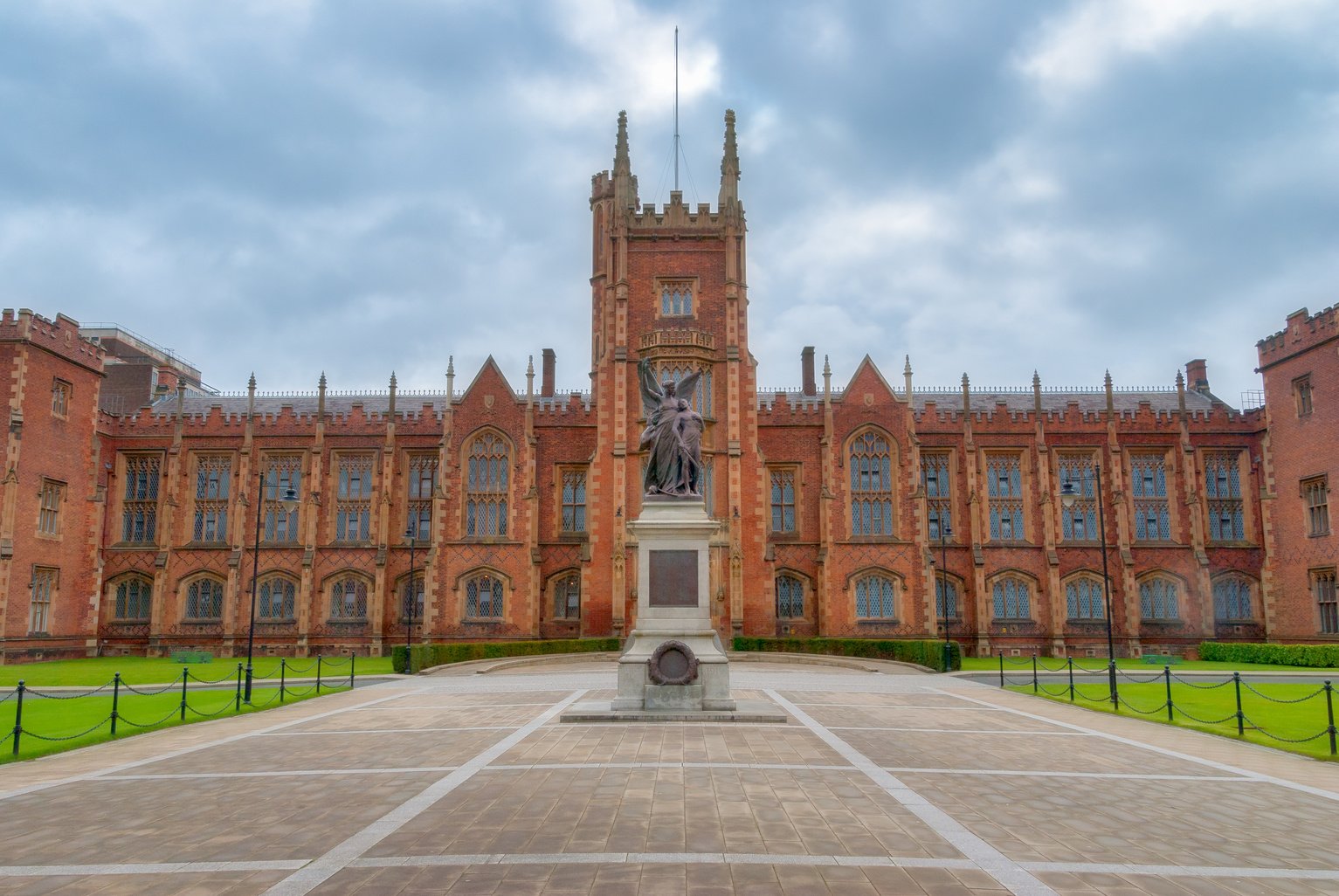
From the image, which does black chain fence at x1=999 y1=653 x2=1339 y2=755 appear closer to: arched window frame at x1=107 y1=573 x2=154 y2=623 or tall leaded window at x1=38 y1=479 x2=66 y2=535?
tall leaded window at x1=38 y1=479 x2=66 y2=535

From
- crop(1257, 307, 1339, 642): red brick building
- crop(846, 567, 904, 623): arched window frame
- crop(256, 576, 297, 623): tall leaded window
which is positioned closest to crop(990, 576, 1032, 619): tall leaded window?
crop(846, 567, 904, 623): arched window frame

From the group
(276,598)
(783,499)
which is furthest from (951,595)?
(276,598)

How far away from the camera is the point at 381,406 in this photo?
5003 cm

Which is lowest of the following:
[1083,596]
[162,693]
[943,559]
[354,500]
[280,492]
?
[162,693]

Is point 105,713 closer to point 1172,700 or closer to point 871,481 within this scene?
point 1172,700

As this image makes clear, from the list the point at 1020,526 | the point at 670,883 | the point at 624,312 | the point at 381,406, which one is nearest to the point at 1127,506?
the point at 1020,526

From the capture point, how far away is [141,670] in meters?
31.2

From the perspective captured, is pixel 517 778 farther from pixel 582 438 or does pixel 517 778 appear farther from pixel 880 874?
pixel 582 438

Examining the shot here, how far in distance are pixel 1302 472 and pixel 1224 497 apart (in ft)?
15.1

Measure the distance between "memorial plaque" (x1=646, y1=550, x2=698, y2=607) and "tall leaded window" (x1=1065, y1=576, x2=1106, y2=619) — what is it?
31893 millimetres

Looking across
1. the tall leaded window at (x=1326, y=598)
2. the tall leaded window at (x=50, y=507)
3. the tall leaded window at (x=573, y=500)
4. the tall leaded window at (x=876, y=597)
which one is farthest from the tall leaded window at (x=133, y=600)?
the tall leaded window at (x=1326, y=598)

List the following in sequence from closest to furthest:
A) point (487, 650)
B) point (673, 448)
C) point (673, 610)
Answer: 1. point (673, 610)
2. point (673, 448)
3. point (487, 650)

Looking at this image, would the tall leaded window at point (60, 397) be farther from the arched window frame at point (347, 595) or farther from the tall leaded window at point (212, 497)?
the arched window frame at point (347, 595)

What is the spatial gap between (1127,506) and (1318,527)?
7.46m
